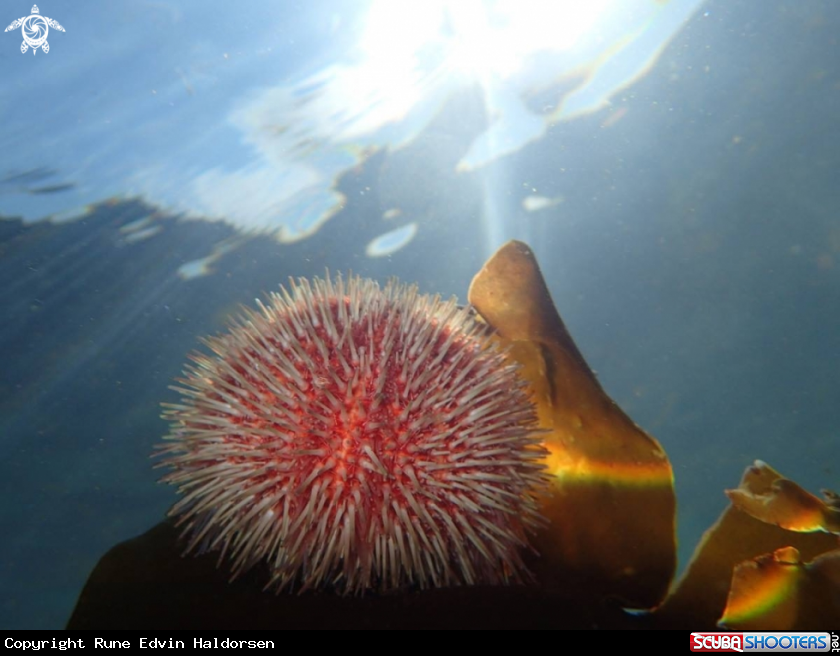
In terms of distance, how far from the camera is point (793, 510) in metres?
2.65

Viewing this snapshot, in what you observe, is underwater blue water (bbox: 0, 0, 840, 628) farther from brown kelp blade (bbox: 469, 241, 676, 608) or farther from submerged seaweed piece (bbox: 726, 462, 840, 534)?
submerged seaweed piece (bbox: 726, 462, 840, 534)

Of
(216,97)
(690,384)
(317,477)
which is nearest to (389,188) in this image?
(216,97)

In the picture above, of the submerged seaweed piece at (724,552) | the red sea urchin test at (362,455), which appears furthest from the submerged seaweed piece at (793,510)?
the red sea urchin test at (362,455)

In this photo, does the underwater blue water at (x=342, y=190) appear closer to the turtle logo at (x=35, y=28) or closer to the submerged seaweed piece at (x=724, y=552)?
the turtle logo at (x=35, y=28)

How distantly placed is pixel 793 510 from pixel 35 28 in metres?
11.3

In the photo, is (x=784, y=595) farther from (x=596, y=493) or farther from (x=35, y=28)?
(x=35, y=28)

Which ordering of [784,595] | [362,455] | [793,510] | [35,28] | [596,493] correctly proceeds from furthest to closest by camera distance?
[35,28], [596,493], [793,510], [784,595], [362,455]

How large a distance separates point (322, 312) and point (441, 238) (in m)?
16.3

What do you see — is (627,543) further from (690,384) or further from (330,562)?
(690,384)

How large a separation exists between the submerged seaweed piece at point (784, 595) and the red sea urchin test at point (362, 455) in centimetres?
105

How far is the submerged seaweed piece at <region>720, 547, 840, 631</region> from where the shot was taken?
213 cm

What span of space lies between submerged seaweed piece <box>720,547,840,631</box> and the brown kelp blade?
46 cm

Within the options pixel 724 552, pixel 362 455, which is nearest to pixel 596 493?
pixel 724 552

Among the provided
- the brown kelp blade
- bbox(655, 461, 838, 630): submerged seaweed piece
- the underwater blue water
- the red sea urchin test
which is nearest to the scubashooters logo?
bbox(655, 461, 838, 630): submerged seaweed piece
